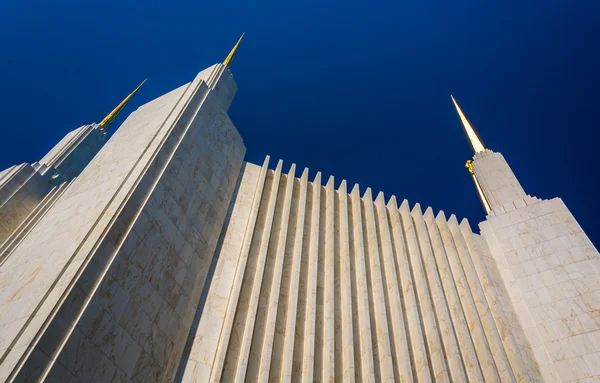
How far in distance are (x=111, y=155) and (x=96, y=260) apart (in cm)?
554

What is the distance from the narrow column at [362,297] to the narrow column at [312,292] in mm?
1520

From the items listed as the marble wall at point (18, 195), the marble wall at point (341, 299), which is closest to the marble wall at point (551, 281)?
the marble wall at point (341, 299)

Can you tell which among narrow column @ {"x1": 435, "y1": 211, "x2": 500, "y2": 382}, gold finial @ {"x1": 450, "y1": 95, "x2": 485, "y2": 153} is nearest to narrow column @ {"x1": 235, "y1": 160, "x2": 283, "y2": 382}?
narrow column @ {"x1": 435, "y1": 211, "x2": 500, "y2": 382}

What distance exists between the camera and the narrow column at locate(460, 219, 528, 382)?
12.4m

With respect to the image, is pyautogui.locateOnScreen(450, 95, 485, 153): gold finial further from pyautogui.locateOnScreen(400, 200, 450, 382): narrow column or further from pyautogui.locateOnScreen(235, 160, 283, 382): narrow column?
pyautogui.locateOnScreen(235, 160, 283, 382): narrow column

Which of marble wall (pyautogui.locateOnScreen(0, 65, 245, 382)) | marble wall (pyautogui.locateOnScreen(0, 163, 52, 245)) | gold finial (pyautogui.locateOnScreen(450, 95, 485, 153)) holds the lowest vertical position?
marble wall (pyautogui.locateOnScreen(0, 65, 245, 382))

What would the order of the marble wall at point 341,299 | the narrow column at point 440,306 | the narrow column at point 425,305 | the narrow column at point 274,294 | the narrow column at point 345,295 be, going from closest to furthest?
the narrow column at point 274,294, the marble wall at point 341,299, the narrow column at point 345,295, the narrow column at point 425,305, the narrow column at point 440,306

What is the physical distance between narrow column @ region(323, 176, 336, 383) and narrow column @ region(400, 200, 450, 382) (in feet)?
10.5

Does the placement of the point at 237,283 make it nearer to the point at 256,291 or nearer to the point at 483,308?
the point at 256,291

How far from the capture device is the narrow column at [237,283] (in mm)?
9664

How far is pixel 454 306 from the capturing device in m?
13.9

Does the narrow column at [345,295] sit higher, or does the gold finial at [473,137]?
the gold finial at [473,137]

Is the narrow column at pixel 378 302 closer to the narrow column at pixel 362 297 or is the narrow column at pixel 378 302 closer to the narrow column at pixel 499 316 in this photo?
the narrow column at pixel 362 297

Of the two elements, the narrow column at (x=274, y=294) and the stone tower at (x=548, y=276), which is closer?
the narrow column at (x=274, y=294)
